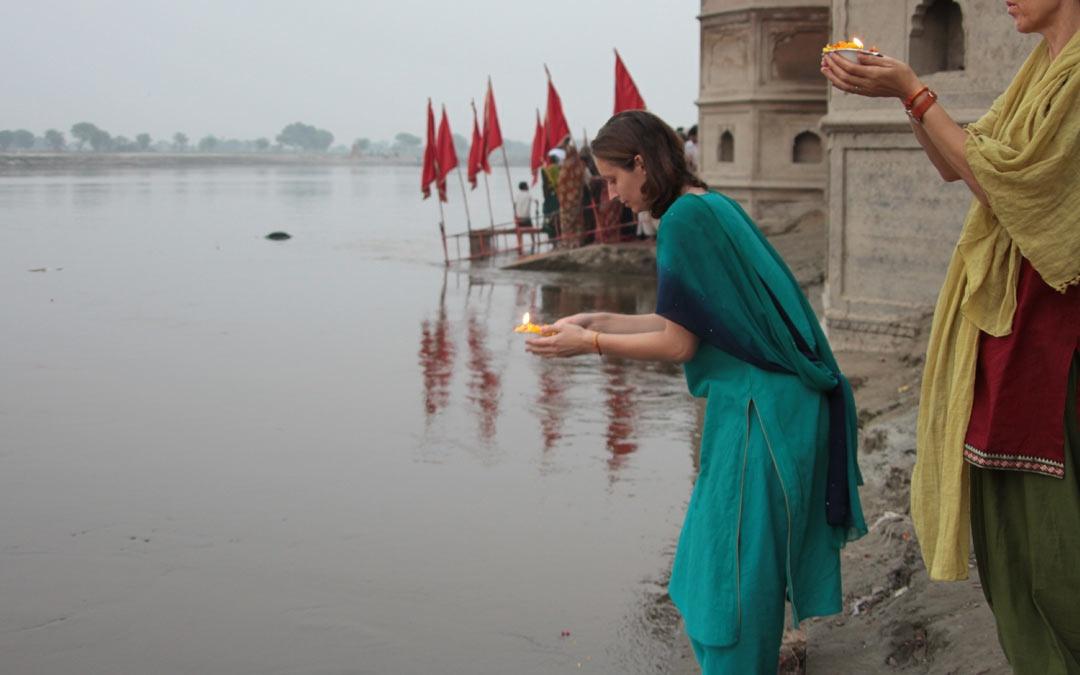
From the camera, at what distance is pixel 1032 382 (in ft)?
9.20

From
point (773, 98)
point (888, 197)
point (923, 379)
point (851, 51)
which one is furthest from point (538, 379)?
point (773, 98)

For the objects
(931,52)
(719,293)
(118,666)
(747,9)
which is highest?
(747,9)

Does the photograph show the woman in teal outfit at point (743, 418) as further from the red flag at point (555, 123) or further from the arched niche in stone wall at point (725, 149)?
the red flag at point (555, 123)

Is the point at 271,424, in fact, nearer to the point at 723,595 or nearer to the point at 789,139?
the point at 723,595

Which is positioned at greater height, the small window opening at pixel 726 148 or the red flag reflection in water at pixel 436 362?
the small window opening at pixel 726 148

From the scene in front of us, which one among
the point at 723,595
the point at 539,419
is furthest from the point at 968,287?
the point at 539,419

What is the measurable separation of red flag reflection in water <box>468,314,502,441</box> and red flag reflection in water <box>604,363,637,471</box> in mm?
831

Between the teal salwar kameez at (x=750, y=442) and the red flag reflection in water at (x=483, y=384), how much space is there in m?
6.05

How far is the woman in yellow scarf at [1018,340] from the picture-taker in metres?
2.72

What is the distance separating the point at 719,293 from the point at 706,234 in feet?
0.47

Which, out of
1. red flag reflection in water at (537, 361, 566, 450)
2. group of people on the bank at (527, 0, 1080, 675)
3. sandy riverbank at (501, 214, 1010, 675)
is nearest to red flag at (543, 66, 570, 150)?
red flag reflection in water at (537, 361, 566, 450)

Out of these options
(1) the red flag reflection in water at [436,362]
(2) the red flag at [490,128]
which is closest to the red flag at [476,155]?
(2) the red flag at [490,128]

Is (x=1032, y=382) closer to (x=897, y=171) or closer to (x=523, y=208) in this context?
(x=897, y=171)

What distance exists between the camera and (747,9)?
1977 centimetres
